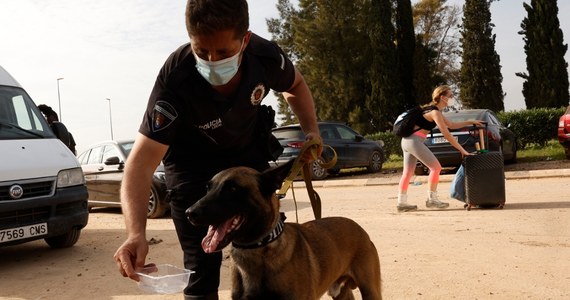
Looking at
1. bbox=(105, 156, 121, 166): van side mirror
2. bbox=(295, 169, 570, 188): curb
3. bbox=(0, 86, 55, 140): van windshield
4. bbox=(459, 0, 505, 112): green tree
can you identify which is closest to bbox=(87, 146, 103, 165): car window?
bbox=(105, 156, 121, 166): van side mirror

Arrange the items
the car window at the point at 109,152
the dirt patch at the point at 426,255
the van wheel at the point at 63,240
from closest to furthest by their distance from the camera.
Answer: the dirt patch at the point at 426,255, the van wheel at the point at 63,240, the car window at the point at 109,152

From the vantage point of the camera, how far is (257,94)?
9.88 feet

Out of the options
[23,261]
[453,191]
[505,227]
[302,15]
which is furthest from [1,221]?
[302,15]

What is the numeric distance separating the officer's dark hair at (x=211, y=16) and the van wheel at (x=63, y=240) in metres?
6.10

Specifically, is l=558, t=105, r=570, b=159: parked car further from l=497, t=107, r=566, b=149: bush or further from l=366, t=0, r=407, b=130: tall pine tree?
l=366, t=0, r=407, b=130: tall pine tree

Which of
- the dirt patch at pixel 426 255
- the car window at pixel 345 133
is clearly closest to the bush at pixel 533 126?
the car window at pixel 345 133

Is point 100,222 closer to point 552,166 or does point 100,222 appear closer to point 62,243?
point 62,243

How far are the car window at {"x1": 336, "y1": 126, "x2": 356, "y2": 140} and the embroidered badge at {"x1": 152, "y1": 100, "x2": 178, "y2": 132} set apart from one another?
14.9 metres

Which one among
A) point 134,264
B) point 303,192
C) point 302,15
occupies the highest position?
point 302,15

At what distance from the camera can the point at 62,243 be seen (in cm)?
788

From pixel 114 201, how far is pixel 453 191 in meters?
6.80

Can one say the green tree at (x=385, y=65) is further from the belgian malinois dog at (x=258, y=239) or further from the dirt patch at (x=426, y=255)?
the belgian malinois dog at (x=258, y=239)

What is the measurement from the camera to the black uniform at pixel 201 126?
2754 mm

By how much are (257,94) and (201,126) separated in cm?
37
